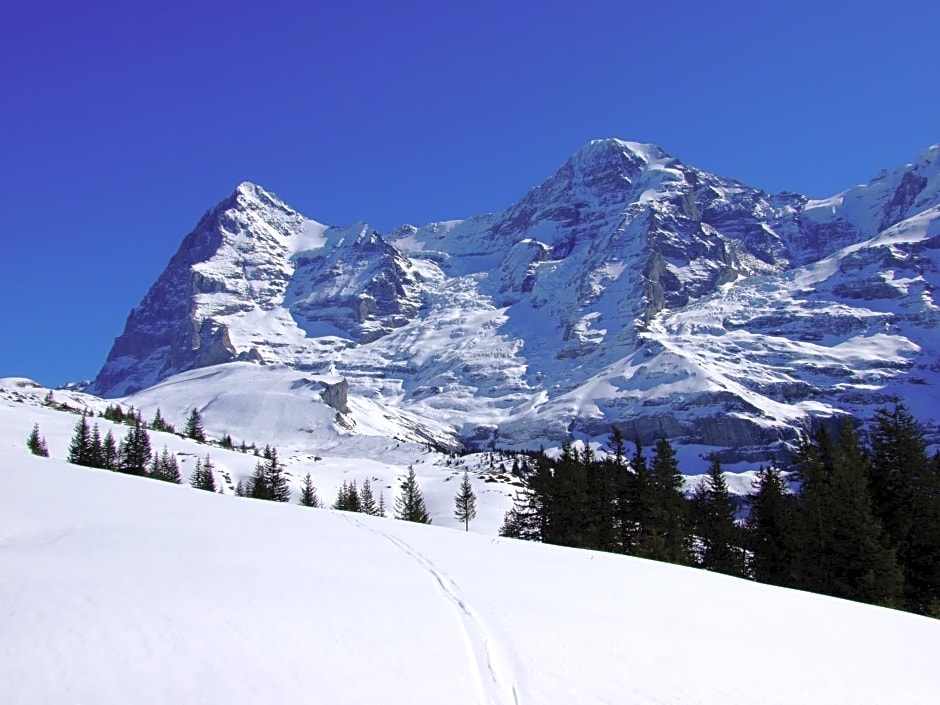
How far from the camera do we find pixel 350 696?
984 cm

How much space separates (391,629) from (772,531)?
34.6 metres

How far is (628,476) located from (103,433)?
9268cm

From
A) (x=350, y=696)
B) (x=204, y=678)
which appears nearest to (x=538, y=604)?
(x=350, y=696)

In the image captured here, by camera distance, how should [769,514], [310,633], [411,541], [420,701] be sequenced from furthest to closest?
[769,514], [411,541], [310,633], [420,701]

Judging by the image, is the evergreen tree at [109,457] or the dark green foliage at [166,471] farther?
the evergreen tree at [109,457]

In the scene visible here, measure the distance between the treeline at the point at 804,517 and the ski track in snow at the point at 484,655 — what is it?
2170 cm

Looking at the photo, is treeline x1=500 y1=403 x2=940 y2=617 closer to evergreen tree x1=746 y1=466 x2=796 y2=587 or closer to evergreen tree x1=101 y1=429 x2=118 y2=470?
evergreen tree x1=746 y1=466 x2=796 y2=587

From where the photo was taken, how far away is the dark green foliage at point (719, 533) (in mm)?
42625

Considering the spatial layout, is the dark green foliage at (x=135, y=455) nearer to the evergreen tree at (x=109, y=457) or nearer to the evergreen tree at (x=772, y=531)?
the evergreen tree at (x=109, y=457)

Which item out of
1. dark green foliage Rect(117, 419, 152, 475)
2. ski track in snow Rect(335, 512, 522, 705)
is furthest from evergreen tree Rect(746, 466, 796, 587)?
dark green foliage Rect(117, 419, 152, 475)

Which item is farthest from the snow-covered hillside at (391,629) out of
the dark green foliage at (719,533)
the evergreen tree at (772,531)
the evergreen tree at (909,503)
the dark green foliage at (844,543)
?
the dark green foliage at (719,533)

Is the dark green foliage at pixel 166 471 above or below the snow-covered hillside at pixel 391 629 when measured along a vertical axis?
above

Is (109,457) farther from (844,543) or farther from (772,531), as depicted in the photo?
(844,543)

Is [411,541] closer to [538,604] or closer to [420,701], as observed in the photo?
[538,604]
